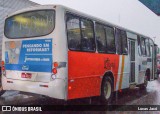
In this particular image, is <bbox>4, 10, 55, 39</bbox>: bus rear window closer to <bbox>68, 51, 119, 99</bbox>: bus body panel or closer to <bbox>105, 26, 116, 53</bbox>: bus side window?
<bbox>68, 51, 119, 99</bbox>: bus body panel

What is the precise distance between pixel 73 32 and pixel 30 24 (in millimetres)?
1366

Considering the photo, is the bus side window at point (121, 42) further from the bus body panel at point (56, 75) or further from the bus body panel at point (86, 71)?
the bus body panel at point (56, 75)

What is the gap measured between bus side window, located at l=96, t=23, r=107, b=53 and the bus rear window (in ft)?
7.16

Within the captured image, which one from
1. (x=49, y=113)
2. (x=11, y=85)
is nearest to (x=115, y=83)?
(x=49, y=113)

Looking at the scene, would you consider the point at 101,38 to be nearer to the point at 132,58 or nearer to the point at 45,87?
the point at 45,87

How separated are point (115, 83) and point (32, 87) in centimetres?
399

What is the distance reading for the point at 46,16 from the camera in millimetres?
7758

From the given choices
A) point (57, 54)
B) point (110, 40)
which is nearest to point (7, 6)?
point (110, 40)

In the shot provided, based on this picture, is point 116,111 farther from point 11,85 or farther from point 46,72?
point 11,85

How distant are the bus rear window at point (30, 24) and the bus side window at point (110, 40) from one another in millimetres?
3011

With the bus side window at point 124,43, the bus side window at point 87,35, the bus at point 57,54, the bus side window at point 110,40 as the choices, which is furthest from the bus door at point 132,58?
the bus side window at point 87,35

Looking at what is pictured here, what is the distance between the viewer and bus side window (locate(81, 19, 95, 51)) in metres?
8.34

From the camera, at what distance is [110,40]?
10.2 meters

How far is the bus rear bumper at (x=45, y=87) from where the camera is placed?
7227 millimetres
